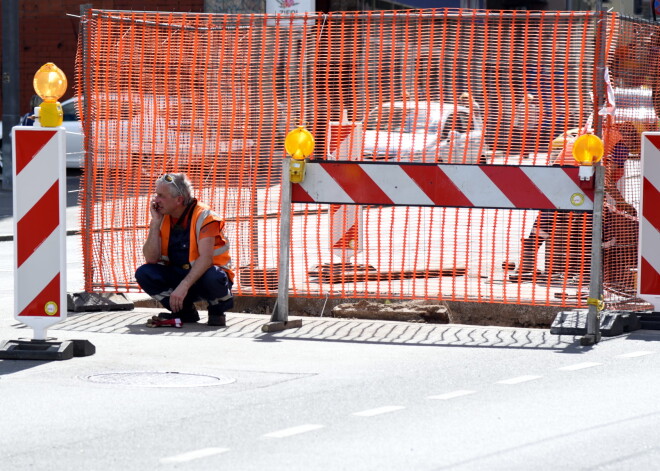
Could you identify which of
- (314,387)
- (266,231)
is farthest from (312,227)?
(314,387)

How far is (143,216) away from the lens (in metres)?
10.6

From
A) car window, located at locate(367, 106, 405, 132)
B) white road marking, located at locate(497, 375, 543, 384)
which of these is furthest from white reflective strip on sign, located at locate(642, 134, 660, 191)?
white road marking, located at locate(497, 375, 543, 384)

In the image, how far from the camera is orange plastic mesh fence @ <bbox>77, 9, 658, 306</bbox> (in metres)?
9.77

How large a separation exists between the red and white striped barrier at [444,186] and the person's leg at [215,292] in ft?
2.43

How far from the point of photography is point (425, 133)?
33.5 feet

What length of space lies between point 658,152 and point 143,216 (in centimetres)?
396

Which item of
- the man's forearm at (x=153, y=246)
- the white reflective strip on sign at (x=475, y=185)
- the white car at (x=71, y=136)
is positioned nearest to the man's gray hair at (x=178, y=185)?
the man's forearm at (x=153, y=246)

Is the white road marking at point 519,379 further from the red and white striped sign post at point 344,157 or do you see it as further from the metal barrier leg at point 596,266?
the red and white striped sign post at point 344,157

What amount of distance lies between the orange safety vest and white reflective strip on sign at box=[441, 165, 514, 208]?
5.31 ft

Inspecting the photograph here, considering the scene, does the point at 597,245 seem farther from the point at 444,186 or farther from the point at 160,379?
the point at 160,379

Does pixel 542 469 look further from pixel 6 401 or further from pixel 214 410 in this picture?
pixel 6 401

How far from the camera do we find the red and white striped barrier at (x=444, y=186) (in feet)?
29.1

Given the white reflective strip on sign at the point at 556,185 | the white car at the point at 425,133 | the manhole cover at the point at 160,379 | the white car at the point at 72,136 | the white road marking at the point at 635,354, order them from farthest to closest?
the white car at the point at 72,136 → the white car at the point at 425,133 → the white reflective strip on sign at the point at 556,185 → the white road marking at the point at 635,354 → the manhole cover at the point at 160,379

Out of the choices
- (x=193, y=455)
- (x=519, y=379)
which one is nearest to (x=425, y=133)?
(x=519, y=379)
